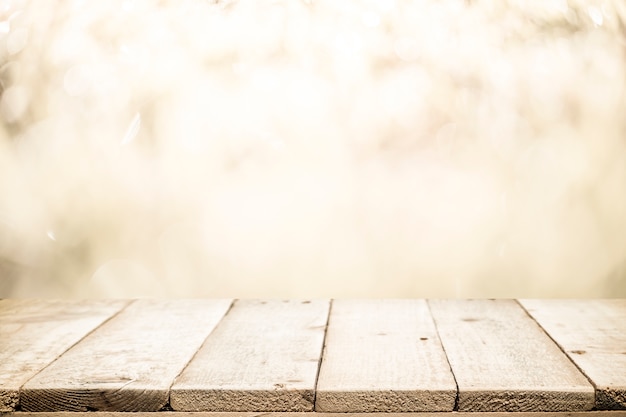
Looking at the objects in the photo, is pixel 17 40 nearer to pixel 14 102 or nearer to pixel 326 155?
pixel 14 102

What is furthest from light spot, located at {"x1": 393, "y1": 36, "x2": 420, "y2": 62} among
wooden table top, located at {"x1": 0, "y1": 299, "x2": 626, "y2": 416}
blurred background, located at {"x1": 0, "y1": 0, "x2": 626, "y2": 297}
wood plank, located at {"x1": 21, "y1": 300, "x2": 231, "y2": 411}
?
wood plank, located at {"x1": 21, "y1": 300, "x2": 231, "y2": 411}

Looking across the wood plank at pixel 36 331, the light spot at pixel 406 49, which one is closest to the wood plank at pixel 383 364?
the wood plank at pixel 36 331

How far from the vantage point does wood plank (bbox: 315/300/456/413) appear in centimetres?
143

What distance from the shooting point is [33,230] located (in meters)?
2.13

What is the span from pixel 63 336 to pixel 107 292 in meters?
0.37

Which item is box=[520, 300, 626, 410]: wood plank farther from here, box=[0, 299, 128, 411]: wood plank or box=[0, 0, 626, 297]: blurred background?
box=[0, 299, 128, 411]: wood plank

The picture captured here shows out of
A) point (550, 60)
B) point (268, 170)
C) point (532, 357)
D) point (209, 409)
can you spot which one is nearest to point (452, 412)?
point (532, 357)

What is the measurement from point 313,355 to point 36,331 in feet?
2.25

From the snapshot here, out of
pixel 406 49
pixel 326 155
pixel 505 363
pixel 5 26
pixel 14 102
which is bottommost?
pixel 505 363

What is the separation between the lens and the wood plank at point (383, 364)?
4.68 feet

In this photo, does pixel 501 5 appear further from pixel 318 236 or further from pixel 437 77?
pixel 318 236

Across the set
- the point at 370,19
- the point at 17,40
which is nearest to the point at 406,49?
the point at 370,19

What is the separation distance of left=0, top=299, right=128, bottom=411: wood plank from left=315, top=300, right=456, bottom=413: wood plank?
586 millimetres

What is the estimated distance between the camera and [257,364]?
156cm
